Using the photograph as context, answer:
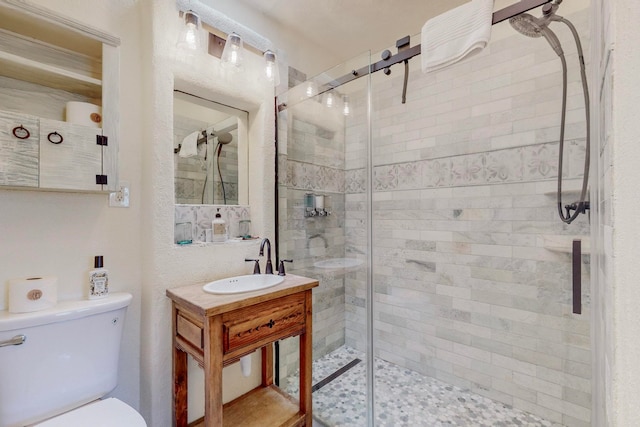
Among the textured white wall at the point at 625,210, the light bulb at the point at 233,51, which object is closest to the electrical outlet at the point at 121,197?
the light bulb at the point at 233,51

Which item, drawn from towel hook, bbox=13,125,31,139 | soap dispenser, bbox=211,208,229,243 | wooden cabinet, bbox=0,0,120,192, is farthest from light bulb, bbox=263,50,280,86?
towel hook, bbox=13,125,31,139

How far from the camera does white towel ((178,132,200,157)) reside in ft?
5.37

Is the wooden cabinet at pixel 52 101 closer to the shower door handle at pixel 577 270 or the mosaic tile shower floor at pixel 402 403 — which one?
the mosaic tile shower floor at pixel 402 403

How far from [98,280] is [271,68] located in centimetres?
151

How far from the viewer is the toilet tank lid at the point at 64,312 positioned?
1009 mm

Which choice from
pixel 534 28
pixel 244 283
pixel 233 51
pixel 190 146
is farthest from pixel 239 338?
pixel 534 28

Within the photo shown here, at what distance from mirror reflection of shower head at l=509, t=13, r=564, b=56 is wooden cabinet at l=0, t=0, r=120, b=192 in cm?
181

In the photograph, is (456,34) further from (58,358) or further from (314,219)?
(58,358)

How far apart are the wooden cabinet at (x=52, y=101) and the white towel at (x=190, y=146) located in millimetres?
425

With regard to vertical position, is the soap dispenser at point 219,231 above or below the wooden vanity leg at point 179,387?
above

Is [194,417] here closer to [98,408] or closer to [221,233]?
[98,408]

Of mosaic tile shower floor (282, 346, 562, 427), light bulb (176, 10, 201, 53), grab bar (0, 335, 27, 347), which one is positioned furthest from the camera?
mosaic tile shower floor (282, 346, 562, 427)

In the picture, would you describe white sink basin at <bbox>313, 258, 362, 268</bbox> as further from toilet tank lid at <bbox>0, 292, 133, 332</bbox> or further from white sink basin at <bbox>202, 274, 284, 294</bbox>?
toilet tank lid at <bbox>0, 292, 133, 332</bbox>

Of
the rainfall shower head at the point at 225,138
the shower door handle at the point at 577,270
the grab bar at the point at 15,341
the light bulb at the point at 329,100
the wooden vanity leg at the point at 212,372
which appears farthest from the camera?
the light bulb at the point at 329,100
